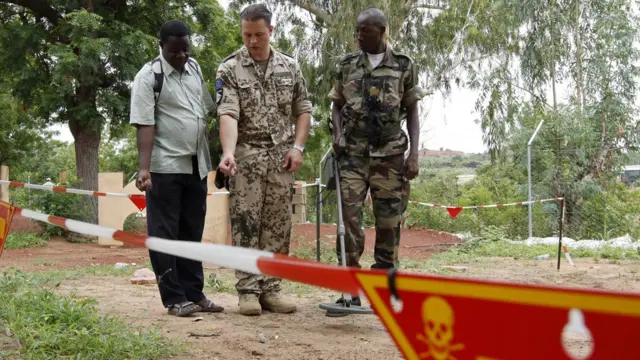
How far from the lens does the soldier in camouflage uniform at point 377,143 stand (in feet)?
14.4

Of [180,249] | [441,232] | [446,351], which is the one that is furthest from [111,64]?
[446,351]

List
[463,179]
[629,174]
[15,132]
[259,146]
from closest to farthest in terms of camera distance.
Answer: [259,146] < [629,174] < [15,132] < [463,179]

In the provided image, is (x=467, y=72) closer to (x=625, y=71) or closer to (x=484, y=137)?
(x=484, y=137)

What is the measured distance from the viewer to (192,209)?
14.4 ft

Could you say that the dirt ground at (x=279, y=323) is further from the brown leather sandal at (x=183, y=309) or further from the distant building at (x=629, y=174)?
the distant building at (x=629, y=174)

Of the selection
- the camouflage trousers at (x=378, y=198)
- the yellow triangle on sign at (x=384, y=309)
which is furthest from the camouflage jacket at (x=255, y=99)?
the yellow triangle on sign at (x=384, y=309)

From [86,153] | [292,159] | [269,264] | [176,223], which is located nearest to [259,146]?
[292,159]

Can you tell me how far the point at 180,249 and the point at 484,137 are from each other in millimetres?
18196

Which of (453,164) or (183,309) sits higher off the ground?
(453,164)

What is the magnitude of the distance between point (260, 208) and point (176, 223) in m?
0.52

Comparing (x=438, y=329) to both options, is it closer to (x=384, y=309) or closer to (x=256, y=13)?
(x=384, y=309)

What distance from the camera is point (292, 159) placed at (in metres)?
4.34

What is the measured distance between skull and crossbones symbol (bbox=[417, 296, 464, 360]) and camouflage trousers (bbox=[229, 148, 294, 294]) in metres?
3.02

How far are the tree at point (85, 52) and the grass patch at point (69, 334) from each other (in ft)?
31.4
